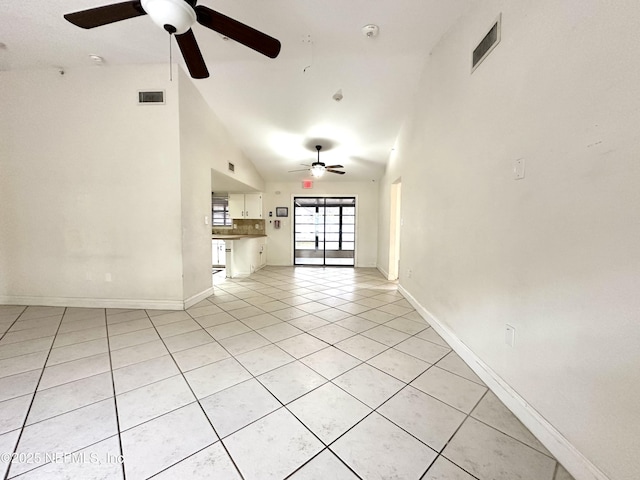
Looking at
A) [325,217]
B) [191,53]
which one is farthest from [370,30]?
[325,217]

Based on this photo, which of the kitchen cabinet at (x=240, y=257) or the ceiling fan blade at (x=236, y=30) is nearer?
the ceiling fan blade at (x=236, y=30)

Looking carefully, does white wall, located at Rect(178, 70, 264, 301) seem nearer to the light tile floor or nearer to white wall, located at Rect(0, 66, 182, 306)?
white wall, located at Rect(0, 66, 182, 306)

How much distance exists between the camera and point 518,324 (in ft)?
4.99

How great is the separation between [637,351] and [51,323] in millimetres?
4823

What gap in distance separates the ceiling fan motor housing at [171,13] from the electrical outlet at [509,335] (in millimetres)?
3016

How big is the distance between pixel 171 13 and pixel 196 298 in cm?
328

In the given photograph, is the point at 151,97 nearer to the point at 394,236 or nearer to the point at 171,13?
the point at 171,13

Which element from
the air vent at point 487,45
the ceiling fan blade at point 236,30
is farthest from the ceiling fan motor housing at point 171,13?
the air vent at point 487,45

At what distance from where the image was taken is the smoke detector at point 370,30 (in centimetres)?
246

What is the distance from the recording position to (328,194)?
7.23 metres

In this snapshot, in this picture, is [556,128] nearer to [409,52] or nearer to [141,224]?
[409,52]

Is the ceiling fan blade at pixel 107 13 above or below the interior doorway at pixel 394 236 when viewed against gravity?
above

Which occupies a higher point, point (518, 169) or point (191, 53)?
point (191, 53)

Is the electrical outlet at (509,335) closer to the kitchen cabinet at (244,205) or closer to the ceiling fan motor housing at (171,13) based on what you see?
the ceiling fan motor housing at (171,13)
